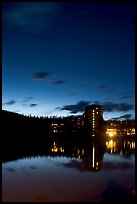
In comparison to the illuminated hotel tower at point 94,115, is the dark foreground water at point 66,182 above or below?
below

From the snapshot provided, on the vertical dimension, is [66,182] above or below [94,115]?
below

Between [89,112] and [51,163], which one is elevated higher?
[89,112]

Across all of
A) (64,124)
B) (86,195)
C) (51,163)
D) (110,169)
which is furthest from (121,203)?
(64,124)

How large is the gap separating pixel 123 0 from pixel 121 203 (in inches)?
409

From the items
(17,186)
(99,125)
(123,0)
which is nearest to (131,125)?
(99,125)

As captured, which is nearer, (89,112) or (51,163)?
(51,163)

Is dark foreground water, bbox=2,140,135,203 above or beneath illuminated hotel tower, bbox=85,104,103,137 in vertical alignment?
beneath

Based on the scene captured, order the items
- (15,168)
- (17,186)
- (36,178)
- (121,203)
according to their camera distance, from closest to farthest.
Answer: (121,203), (17,186), (36,178), (15,168)

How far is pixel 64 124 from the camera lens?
522ft

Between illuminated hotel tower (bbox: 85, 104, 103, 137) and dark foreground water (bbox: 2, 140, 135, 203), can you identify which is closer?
dark foreground water (bbox: 2, 140, 135, 203)

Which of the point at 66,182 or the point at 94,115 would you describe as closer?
the point at 66,182

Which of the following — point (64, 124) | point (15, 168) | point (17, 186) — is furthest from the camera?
point (64, 124)

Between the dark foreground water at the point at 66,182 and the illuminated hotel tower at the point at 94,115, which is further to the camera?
the illuminated hotel tower at the point at 94,115

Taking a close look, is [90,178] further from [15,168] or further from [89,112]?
[89,112]
